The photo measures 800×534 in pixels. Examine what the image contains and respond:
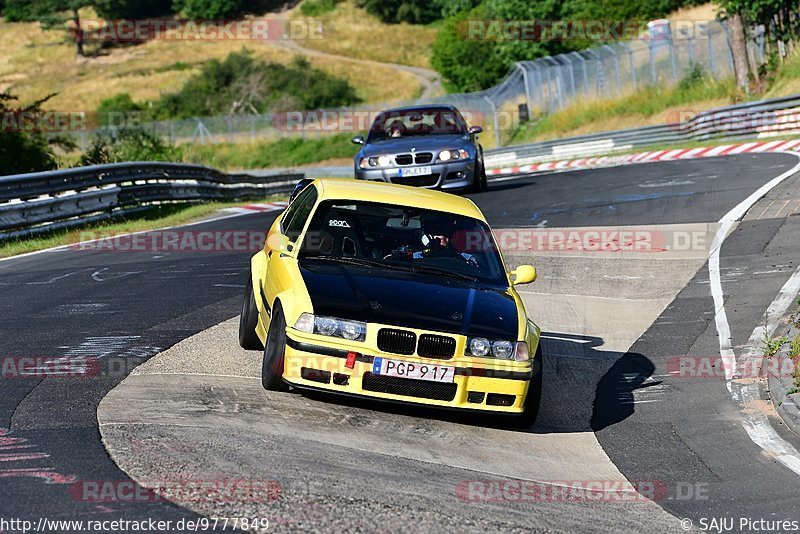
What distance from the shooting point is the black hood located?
294 inches

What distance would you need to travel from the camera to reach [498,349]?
761 cm

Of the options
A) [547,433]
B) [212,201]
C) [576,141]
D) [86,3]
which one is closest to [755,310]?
[547,433]

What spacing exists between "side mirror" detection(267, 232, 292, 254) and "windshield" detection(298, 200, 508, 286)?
0.14 m

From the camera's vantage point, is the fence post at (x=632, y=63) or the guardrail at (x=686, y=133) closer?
the guardrail at (x=686, y=133)

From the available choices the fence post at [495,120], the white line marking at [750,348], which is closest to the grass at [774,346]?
the white line marking at [750,348]

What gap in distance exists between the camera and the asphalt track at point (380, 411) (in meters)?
5.86

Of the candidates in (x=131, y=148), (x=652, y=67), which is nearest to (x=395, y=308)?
(x=131, y=148)

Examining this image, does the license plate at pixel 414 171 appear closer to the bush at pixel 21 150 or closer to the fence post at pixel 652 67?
the bush at pixel 21 150

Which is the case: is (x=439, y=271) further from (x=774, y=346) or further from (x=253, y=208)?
(x=253, y=208)

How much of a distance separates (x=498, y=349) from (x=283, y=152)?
186 ft

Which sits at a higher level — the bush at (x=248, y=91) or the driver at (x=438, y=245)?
the driver at (x=438, y=245)

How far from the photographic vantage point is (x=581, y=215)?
1931cm

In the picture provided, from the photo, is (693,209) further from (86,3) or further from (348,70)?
(86,3)

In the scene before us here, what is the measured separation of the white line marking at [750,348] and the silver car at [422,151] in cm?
480
